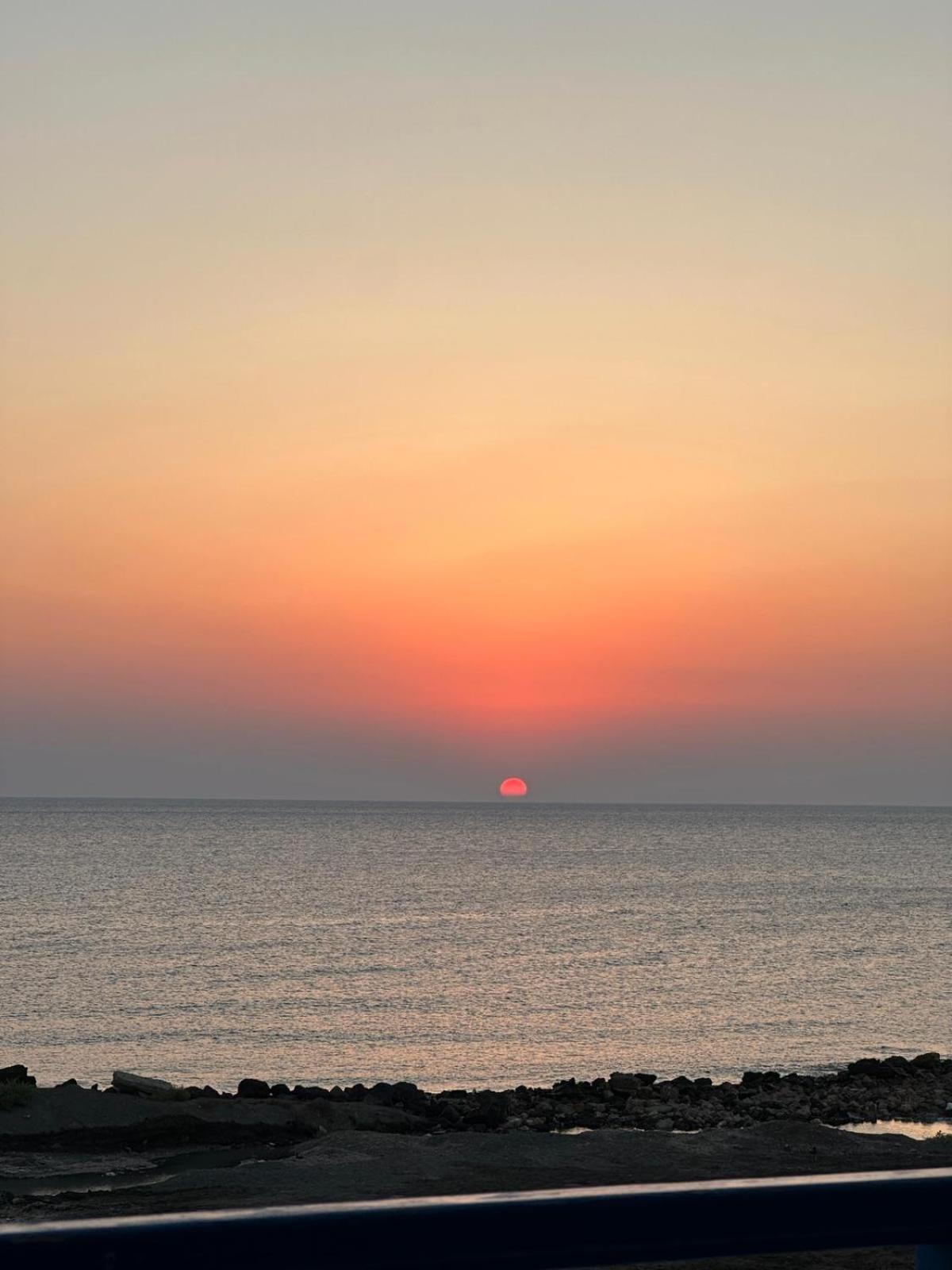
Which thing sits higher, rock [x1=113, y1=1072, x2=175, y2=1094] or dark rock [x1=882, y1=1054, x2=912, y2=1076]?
rock [x1=113, y1=1072, x2=175, y2=1094]

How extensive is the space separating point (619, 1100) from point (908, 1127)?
5.47 meters

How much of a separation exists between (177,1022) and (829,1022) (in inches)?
828

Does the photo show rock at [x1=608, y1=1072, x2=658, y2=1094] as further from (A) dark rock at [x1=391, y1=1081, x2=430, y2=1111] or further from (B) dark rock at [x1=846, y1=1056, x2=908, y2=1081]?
(B) dark rock at [x1=846, y1=1056, x2=908, y2=1081]

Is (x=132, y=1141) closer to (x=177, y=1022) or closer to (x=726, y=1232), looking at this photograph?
(x=726, y=1232)

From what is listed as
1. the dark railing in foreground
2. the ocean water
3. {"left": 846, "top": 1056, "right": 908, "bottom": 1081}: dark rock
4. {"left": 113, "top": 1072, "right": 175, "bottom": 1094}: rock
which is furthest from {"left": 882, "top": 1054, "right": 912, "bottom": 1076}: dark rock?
the dark railing in foreground

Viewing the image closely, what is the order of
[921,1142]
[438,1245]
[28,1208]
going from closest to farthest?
[438,1245] < [28,1208] < [921,1142]

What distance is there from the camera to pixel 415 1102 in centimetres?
2681

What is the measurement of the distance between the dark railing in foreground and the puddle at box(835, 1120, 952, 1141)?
2579cm

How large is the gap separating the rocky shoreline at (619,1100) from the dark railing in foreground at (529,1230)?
2308cm

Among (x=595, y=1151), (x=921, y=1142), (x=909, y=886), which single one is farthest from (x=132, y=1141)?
(x=909, y=886)

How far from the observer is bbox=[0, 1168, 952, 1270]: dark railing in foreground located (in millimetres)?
1828

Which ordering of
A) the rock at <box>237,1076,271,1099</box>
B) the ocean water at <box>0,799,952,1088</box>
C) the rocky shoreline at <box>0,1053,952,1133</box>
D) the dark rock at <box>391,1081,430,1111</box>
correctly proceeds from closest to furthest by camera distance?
1. the rocky shoreline at <box>0,1053,952,1133</box>
2. the dark rock at <box>391,1081,430,1111</box>
3. the rock at <box>237,1076,271,1099</box>
4. the ocean water at <box>0,799,952,1088</box>

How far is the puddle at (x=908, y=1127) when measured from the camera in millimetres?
26125

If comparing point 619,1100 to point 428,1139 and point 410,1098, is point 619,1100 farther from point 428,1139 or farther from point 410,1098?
point 428,1139
